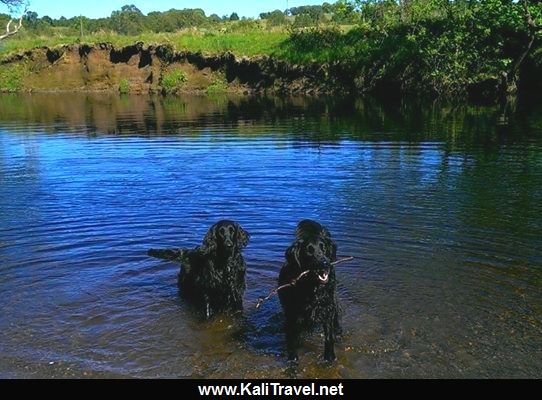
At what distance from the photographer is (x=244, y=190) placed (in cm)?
1573

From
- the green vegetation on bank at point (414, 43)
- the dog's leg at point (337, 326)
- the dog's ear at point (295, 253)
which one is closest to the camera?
the dog's ear at point (295, 253)

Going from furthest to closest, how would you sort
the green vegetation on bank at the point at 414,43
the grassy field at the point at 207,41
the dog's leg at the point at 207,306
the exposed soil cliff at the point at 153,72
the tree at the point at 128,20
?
the tree at the point at 128,20 < the grassy field at the point at 207,41 < the exposed soil cliff at the point at 153,72 < the green vegetation on bank at the point at 414,43 < the dog's leg at the point at 207,306

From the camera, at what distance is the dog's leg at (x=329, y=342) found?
22.3 ft

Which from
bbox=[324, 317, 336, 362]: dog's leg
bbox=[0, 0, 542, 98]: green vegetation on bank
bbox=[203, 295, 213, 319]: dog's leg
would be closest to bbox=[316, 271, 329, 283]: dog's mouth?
bbox=[324, 317, 336, 362]: dog's leg

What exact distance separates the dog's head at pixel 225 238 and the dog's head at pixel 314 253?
1.25 meters

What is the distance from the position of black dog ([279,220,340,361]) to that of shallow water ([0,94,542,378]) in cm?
42

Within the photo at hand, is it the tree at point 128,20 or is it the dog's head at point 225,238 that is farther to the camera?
the tree at point 128,20

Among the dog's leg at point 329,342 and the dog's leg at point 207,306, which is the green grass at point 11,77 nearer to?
the dog's leg at point 207,306

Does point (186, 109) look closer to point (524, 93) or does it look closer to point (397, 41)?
point (397, 41)
